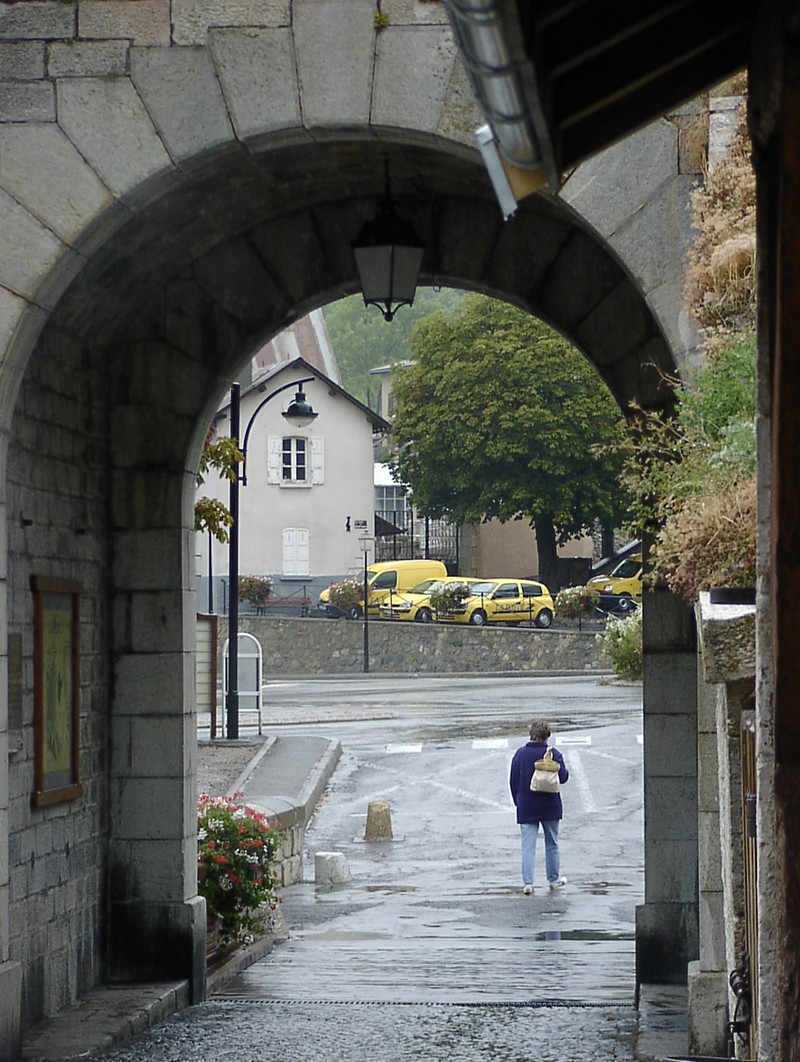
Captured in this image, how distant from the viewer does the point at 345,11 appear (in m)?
7.17

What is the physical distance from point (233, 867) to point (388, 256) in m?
3.88

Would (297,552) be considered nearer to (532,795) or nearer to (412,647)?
(412,647)

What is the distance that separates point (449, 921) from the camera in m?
13.2

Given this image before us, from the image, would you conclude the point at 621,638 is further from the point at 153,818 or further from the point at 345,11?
the point at 345,11

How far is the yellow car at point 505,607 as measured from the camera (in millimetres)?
42969

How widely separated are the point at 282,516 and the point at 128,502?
4176cm

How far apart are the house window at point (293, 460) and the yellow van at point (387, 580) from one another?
170 inches

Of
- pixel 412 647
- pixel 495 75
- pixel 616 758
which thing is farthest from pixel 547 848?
pixel 412 647

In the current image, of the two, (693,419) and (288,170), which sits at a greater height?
(288,170)

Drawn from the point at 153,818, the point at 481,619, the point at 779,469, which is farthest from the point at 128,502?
the point at 481,619

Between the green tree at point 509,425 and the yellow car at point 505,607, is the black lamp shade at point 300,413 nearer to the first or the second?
the yellow car at point 505,607

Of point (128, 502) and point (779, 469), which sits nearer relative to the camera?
point (779, 469)

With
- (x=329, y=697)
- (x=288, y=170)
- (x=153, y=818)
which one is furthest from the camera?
(x=329, y=697)

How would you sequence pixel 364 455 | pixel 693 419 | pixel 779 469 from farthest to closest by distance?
pixel 364 455 → pixel 693 419 → pixel 779 469
